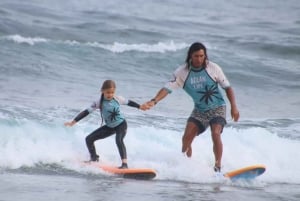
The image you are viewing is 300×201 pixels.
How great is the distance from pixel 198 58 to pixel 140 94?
7.30 meters

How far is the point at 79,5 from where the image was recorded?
30.4 meters

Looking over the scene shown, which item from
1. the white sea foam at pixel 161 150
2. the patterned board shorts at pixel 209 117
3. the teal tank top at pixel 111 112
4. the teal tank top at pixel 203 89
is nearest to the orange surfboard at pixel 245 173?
the white sea foam at pixel 161 150

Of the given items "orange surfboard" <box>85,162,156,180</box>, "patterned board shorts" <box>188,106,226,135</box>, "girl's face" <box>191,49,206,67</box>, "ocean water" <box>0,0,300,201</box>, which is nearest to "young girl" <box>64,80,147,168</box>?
"orange surfboard" <box>85,162,156,180</box>

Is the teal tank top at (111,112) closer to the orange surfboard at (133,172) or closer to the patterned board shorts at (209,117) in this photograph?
the orange surfboard at (133,172)

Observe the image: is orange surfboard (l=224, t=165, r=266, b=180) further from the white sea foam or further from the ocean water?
the white sea foam

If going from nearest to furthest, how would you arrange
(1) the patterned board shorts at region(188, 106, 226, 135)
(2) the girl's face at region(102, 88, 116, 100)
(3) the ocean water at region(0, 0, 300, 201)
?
(3) the ocean water at region(0, 0, 300, 201), (1) the patterned board shorts at region(188, 106, 226, 135), (2) the girl's face at region(102, 88, 116, 100)

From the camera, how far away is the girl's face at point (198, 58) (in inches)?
370

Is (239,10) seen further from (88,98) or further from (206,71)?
(206,71)

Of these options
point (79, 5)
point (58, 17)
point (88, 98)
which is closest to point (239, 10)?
point (79, 5)

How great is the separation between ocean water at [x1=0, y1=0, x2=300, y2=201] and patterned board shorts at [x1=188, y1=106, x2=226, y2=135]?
0.62 metres

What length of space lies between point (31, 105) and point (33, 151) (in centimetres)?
325

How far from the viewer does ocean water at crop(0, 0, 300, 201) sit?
9547mm

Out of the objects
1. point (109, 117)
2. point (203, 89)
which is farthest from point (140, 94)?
→ point (203, 89)

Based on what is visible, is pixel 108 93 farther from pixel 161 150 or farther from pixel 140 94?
pixel 140 94
